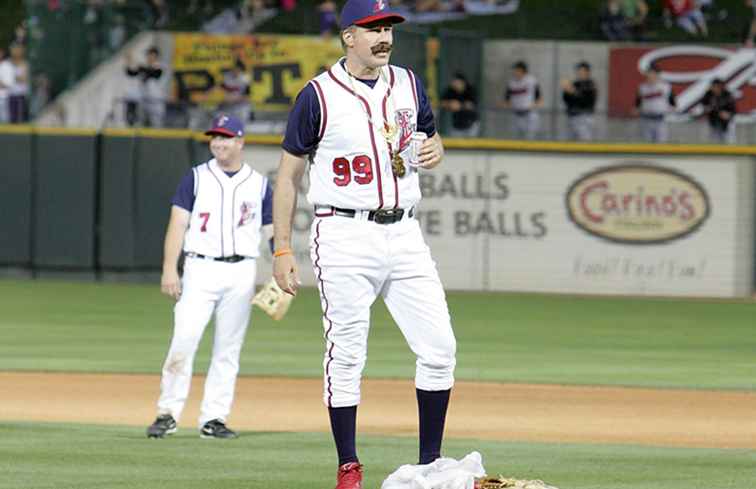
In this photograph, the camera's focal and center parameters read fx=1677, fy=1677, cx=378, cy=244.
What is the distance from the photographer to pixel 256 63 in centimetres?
2616

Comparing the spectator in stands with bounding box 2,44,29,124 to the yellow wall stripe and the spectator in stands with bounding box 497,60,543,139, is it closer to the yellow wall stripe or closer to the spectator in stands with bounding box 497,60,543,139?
the yellow wall stripe

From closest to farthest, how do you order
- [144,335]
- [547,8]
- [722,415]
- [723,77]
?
[722,415] → [144,335] → [723,77] → [547,8]

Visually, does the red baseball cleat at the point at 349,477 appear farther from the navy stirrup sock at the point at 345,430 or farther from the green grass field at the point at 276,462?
the green grass field at the point at 276,462

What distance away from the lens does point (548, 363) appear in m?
16.2

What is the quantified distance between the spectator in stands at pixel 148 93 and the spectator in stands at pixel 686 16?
8478 millimetres

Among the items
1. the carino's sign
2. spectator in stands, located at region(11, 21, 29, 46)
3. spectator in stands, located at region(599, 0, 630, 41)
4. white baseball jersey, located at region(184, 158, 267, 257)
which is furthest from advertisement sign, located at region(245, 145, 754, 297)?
white baseball jersey, located at region(184, 158, 267, 257)

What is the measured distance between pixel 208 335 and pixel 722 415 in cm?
764

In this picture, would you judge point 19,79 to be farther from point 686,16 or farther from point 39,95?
point 686,16

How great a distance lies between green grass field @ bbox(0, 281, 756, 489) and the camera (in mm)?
8500

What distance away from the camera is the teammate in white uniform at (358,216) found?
24.2 ft

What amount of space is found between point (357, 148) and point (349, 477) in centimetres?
145

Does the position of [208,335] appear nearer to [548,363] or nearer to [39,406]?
[548,363]

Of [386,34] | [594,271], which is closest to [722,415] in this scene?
[386,34]

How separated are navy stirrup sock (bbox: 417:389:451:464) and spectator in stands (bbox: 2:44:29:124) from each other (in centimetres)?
1862
